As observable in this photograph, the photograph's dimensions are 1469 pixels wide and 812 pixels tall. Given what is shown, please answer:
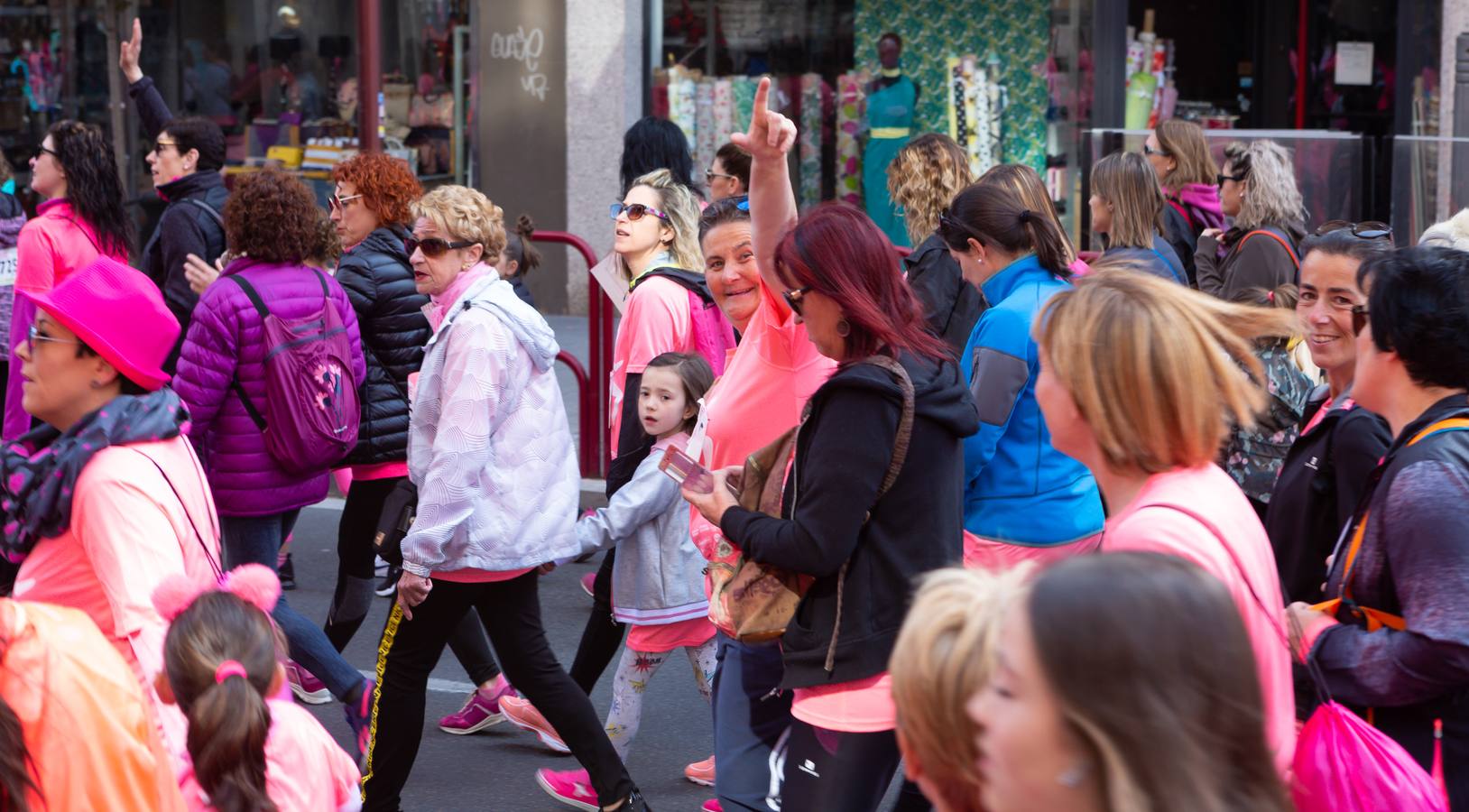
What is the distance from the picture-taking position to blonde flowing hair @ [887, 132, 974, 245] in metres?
6.23

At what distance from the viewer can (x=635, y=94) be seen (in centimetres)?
1414

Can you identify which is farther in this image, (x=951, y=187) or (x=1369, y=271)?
(x=951, y=187)

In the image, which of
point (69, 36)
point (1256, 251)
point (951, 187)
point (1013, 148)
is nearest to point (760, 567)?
point (951, 187)

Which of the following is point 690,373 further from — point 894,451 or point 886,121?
point 886,121

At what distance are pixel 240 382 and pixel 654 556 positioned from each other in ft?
5.21

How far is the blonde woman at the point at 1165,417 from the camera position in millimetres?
2398

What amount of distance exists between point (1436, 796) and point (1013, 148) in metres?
11.2

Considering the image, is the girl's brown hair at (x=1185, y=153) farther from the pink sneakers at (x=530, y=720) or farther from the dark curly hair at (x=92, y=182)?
the dark curly hair at (x=92, y=182)

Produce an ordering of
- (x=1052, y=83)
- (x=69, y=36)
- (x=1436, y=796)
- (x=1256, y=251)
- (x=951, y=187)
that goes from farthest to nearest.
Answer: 1. (x=69, y=36)
2. (x=1052, y=83)
3. (x=1256, y=251)
4. (x=951, y=187)
5. (x=1436, y=796)

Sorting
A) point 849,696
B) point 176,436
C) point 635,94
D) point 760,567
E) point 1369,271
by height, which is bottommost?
point 849,696

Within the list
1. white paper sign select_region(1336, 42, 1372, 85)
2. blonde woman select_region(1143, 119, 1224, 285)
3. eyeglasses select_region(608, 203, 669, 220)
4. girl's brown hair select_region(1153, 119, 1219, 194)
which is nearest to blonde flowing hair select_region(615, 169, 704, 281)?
eyeglasses select_region(608, 203, 669, 220)

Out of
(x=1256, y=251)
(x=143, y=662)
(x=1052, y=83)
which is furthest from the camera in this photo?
(x=1052, y=83)

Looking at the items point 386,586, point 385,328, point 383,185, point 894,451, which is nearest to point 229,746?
point 894,451

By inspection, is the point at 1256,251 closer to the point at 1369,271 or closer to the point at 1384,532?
the point at 1369,271
